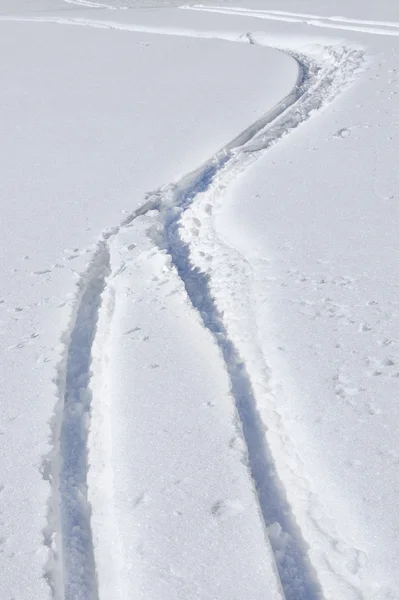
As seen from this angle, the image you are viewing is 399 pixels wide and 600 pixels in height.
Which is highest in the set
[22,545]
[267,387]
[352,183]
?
[352,183]

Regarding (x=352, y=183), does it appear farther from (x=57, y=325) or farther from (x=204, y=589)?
(x=204, y=589)

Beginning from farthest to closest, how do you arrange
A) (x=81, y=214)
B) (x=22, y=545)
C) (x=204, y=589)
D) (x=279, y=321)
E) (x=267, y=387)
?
(x=81, y=214) < (x=279, y=321) < (x=267, y=387) < (x=22, y=545) < (x=204, y=589)

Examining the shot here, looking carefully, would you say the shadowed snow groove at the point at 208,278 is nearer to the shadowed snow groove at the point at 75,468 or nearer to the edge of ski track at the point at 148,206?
the edge of ski track at the point at 148,206

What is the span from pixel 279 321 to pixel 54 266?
126 centimetres

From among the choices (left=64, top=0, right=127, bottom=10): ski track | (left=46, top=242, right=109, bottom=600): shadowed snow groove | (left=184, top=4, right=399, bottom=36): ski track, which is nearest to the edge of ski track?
(left=46, top=242, right=109, bottom=600): shadowed snow groove

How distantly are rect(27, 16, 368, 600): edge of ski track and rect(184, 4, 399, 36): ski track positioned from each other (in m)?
0.66

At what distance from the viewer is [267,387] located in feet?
8.80

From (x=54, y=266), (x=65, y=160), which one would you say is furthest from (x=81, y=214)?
(x=65, y=160)

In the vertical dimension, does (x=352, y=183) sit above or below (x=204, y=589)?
above

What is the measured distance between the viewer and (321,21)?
827 cm

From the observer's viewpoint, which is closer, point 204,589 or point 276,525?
point 204,589

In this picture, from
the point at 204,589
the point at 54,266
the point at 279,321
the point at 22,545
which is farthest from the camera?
the point at 54,266

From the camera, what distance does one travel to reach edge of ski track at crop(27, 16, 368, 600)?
6.89 feet

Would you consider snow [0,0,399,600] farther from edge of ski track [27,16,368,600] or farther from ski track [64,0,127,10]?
ski track [64,0,127,10]
